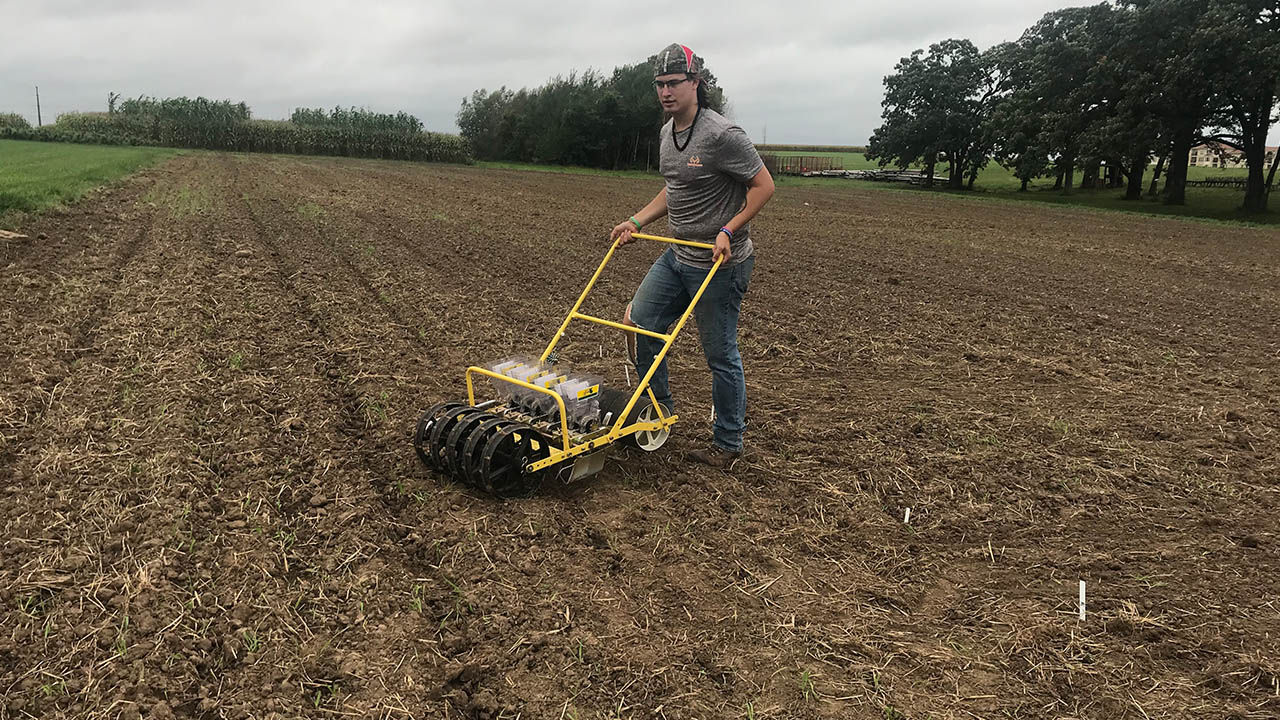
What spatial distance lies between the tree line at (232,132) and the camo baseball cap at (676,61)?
62.5 m

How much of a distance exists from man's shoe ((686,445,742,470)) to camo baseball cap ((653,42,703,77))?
7.74 feet

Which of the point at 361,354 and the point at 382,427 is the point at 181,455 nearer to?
the point at 382,427

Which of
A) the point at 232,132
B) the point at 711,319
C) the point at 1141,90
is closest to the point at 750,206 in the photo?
the point at 711,319

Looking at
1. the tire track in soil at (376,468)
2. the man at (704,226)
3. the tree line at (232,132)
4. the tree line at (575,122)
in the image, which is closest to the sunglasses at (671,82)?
the man at (704,226)

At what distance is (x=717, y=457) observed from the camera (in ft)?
16.4

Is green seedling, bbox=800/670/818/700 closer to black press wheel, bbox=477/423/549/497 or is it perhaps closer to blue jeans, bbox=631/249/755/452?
black press wheel, bbox=477/423/549/497

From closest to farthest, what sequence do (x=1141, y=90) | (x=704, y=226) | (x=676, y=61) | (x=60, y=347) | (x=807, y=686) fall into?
(x=807, y=686) → (x=676, y=61) → (x=704, y=226) → (x=60, y=347) → (x=1141, y=90)

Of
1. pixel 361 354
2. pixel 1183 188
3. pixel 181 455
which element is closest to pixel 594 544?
pixel 181 455

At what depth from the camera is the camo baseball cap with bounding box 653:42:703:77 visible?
414 cm

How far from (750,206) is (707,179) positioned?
320mm

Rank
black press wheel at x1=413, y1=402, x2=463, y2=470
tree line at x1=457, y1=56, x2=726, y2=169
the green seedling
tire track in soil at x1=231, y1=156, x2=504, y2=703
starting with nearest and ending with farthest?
the green seedling
tire track in soil at x1=231, y1=156, x2=504, y2=703
black press wheel at x1=413, y1=402, x2=463, y2=470
tree line at x1=457, y1=56, x2=726, y2=169

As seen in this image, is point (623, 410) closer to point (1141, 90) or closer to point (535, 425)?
point (535, 425)

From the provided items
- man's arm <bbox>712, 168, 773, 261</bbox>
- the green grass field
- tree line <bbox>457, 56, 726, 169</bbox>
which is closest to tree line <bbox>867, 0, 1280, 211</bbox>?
tree line <bbox>457, 56, 726, 169</bbox>

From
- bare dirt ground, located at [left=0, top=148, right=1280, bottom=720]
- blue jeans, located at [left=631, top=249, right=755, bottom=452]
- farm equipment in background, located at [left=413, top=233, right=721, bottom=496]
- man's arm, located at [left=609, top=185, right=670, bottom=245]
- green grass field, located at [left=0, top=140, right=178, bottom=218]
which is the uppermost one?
green grass field, located at [left=0, top=140, right=178, bottom=218]
